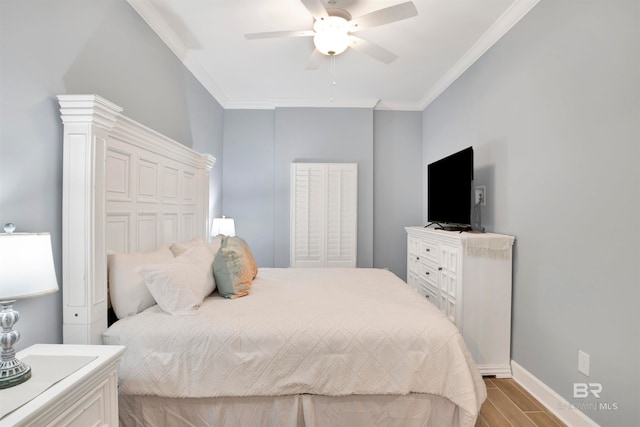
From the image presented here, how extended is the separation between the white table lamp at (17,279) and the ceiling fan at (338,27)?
1729 millimetres

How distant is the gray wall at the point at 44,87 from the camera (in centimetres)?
130

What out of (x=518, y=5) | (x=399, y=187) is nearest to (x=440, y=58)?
(x=518, y=5)

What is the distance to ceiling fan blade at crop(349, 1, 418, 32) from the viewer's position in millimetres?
1797

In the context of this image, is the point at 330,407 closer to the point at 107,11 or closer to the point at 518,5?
the point at 107,11

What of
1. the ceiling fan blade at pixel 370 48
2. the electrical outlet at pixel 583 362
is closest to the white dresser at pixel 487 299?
the electrical outlet at pixel 583 362

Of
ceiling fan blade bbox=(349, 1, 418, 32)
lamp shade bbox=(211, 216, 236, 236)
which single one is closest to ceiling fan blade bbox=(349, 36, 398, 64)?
ceiling fan blade bbox=(349, 1, 418, 32)

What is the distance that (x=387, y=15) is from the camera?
1.90m

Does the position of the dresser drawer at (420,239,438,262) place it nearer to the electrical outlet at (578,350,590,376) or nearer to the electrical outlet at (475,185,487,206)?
the electrical outlet at (475,185,487,206)

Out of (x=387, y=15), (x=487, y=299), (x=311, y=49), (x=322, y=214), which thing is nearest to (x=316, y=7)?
(x=387, y=15)

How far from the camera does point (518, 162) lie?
2.33 m

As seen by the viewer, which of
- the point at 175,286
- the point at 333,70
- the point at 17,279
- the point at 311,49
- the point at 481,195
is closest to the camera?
the point at 17,279

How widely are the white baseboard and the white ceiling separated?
255 cm

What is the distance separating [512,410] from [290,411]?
142 cm

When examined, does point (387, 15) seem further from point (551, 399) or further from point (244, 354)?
point (551, 399)
